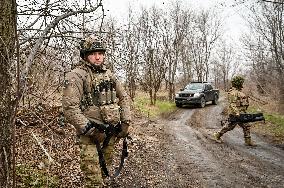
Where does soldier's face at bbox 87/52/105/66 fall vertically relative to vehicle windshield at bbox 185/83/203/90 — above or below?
above

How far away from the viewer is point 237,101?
1034 cm

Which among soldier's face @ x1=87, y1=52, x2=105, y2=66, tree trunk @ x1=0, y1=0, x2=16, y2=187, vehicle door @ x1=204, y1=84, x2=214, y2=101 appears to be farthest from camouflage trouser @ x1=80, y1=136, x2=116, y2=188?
vehicle door @ x1=204, y1=84, x2=214, y2=101

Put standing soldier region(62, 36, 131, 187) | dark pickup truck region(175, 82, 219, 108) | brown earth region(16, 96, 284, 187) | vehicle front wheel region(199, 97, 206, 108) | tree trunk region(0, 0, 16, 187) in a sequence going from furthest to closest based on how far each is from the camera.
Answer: vehicle front wheel region(199, 97, 206, 108) < dark pickup truck region(175, 82, 219, 108) < brown earth region(16, 96, 284, 187) < standing soldier region(62, 36, 131, 187) < tree trunk region(0, 0, 16, 187)

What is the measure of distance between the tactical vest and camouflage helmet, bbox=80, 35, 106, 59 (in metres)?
0.23

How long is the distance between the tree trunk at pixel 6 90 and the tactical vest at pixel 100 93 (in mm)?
1415

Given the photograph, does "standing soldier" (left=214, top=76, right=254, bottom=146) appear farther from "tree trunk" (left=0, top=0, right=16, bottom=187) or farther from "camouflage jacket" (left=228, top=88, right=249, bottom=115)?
"tree trunk" (left=0, top=0, right=16, bottom=187)

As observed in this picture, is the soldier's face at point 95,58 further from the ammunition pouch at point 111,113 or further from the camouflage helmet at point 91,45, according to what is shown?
the ammunition pouch at point 111,113

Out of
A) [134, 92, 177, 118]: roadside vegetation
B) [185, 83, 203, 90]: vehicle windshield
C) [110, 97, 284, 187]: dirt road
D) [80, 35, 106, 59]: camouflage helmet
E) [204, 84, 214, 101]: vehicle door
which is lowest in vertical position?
[110, 97, 284, 187]: dirt road

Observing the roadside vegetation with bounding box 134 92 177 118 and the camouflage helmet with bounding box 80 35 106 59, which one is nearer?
the camouflage helmet with bounding box 80 35 106 59

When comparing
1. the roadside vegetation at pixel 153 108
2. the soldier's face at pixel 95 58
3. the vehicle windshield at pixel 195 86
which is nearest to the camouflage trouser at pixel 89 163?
the soldier's face at pixel 95 58

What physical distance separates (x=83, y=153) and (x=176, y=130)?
9294 millimetres

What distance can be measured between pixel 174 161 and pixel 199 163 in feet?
1.85

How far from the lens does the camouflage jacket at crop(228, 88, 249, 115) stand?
10281 mm

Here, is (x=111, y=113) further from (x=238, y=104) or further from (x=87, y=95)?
(x=238, y=104)
